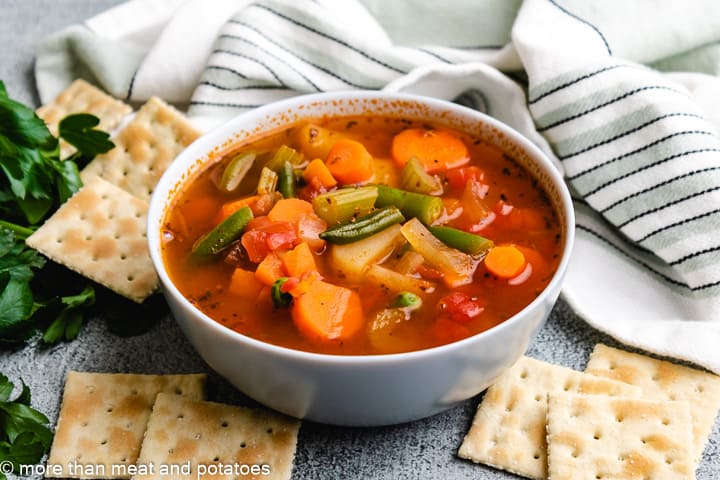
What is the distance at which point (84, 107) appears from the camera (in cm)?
409

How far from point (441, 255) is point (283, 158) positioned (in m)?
0.77

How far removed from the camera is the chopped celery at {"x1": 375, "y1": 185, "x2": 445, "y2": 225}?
9.89 feet

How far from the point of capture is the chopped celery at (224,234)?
297 centimetres

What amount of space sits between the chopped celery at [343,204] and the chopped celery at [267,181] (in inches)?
8.5

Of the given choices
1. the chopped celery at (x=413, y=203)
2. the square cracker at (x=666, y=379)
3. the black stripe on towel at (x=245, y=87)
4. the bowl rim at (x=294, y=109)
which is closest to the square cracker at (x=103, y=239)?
the bowl rim at (x=294, y=109)

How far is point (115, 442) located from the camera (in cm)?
289

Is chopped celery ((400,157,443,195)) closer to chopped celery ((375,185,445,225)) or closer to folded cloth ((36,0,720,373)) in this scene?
chopped celery ((375,185,445,225))

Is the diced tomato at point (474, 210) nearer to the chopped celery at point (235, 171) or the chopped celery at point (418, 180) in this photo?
the chopped celery at point (418, 180)

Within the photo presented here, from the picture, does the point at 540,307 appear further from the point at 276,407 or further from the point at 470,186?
the point at 276,407

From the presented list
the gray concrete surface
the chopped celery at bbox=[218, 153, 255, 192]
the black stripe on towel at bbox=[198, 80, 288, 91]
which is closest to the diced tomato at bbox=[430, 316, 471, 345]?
the gray concrete surface

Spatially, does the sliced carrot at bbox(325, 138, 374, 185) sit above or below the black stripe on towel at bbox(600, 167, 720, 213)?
above

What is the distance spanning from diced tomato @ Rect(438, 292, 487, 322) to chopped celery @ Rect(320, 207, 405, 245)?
34 cm

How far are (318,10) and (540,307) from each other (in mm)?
1976

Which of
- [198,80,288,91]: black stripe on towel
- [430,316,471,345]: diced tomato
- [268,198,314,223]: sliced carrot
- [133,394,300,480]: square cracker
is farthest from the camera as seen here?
[198,80,288,91]: black stripe on towel
